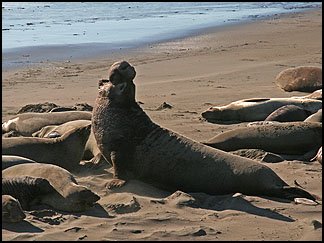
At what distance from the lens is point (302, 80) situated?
11.5 metres

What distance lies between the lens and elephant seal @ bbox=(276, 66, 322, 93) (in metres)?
11.4

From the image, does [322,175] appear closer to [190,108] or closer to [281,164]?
[281,164]

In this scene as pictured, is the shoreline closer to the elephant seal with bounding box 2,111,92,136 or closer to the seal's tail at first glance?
the elephant seal with bounding box 2,111,92,136

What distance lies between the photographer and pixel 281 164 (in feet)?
22.7

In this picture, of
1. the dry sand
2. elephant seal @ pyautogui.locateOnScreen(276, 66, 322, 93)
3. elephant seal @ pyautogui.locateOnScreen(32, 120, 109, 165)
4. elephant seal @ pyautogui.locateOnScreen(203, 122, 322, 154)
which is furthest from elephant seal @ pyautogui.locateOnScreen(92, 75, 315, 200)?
elephant seal @ pyautogui.locateOnScreen(276, 66, 322, 93)

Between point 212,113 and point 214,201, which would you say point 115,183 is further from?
point 212,113

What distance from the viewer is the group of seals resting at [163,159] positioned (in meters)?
5.91

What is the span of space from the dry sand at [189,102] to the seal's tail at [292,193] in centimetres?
12

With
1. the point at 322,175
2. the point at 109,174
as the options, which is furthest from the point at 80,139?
the point at 322,175

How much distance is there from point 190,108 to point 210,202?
4803 mm

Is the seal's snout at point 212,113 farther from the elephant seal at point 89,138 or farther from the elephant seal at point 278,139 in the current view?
the elephant seal at point 89,138

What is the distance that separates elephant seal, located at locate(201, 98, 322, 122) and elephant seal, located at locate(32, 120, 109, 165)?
232 centimetres

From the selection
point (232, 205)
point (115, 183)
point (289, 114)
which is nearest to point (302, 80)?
point (289, 114)

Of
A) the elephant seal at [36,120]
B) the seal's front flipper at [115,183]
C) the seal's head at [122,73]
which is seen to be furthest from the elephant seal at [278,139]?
the elephant seal at [36,120]
